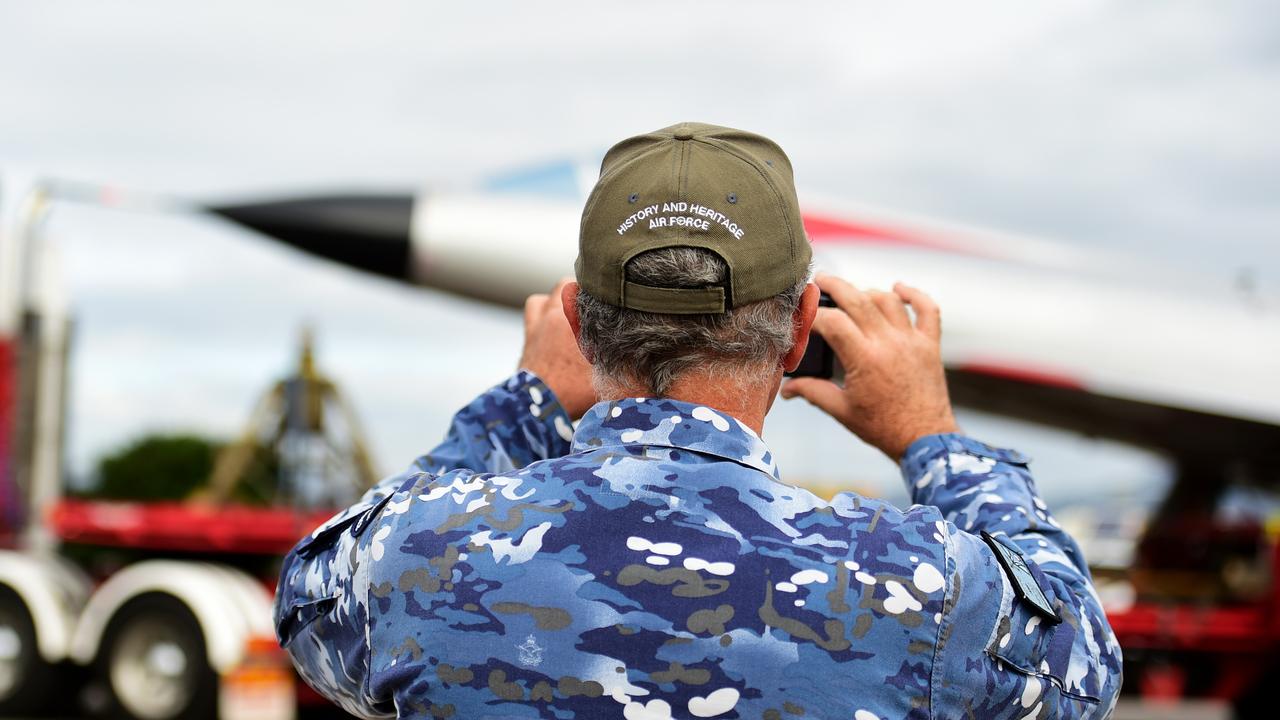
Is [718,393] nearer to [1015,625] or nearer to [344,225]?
[1015,625]

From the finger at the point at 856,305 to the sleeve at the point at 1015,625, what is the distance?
25cm

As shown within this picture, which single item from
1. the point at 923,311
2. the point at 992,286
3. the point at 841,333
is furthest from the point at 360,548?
the point at 992,286

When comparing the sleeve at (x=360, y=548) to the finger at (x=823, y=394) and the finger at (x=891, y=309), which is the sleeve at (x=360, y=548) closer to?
the finger at (x=823, y=394)

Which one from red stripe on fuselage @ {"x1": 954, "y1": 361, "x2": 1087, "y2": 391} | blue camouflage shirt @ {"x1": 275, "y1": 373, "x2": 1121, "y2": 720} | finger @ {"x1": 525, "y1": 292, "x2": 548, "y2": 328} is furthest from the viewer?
red stripe on fuselage @ {"x1": 954, "y1": 361, "x2": 1087, "y2": 391}

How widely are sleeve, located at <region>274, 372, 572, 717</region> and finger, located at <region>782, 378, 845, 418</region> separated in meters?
0.30

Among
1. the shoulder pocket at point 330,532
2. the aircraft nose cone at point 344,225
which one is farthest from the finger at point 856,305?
the aircraft nose cone at point 344,225

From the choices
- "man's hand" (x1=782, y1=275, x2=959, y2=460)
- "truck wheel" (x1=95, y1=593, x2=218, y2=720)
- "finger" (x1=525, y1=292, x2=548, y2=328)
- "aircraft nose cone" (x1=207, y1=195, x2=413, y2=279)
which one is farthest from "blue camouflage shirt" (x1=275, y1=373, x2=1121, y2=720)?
"truck wheel" (x1=95, y1=593, x2=218, y2=720)

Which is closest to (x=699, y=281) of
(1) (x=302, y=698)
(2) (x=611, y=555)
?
(2) (x=611, y=555)

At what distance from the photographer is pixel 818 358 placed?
1.52 metres

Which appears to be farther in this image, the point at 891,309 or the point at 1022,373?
the point at 1022,373

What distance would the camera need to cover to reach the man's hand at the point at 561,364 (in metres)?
1.51

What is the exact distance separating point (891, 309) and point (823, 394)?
14 centimetres

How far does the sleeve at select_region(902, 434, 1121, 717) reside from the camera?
1137 mm

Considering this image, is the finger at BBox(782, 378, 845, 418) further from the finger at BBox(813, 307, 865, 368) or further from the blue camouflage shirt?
the blue camouflage shirt
